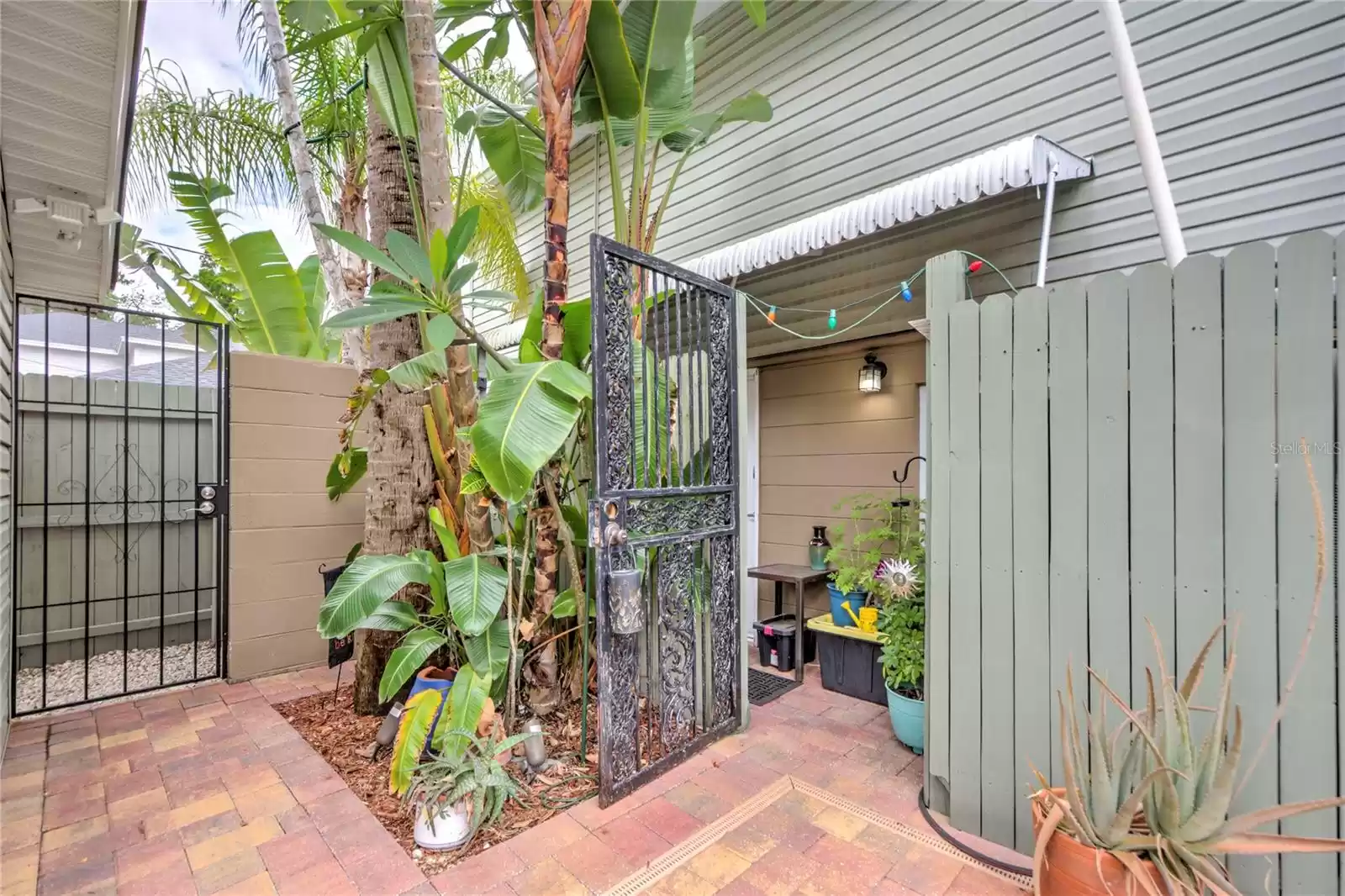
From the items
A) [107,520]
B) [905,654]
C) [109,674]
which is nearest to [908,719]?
[905,654]

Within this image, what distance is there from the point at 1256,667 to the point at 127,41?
14.8 feet

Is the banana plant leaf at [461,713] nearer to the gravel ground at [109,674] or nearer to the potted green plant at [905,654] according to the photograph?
the potted green plant at [905,654]

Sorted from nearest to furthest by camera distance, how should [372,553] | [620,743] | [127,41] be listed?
[127,41]
[620,743]
[372,553]

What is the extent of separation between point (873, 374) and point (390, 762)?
12.4 feet

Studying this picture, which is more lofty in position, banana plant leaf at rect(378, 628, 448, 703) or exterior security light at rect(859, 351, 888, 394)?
exterior security light at rect(859, 351, 888, 394)

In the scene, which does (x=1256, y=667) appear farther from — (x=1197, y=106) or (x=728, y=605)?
(x=1197, y=106)

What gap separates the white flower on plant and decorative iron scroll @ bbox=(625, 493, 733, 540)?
90cm

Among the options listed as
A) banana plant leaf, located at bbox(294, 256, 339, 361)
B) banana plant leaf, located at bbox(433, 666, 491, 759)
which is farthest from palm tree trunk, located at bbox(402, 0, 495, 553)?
banana plant leaf, located at bbox(294, 256, 339, 361)

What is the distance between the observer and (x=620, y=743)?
2584 mm

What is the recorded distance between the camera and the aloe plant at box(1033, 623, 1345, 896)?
1558 mm

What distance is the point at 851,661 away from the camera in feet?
12.5

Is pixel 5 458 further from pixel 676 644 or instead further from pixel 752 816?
pixel 752 816

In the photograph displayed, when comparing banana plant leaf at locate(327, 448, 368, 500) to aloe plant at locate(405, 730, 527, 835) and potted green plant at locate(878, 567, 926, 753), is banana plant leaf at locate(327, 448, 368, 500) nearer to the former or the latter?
aloe plant at locate(405, 730, 527, 835)


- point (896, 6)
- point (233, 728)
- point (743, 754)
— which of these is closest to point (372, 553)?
point (233, 728)
